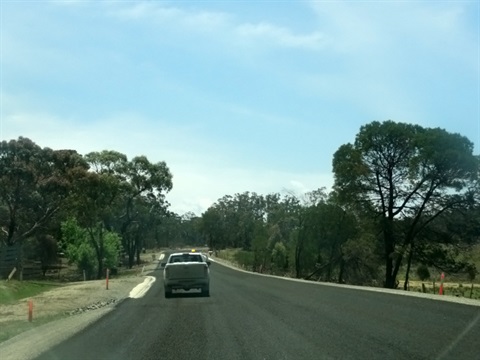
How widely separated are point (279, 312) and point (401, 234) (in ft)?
137

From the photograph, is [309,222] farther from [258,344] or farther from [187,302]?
[258,344]

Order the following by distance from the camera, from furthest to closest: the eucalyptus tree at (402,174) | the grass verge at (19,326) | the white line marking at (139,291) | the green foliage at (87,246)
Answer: the green foliage at (87,246), the eucalyptus tree at (402,174), the white line marking at (139,291), the grass verge at (19,326)

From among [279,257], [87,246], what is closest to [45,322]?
[87,246]

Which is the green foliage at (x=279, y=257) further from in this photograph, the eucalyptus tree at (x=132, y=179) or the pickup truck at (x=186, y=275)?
the pickup truck at (x=186, y=275)

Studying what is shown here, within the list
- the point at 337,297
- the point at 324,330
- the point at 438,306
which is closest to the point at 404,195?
the point at 337,297

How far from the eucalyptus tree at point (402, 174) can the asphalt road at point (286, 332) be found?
116ft

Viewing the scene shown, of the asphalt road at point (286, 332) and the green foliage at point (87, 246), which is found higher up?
the green foliage at point (87, 246)

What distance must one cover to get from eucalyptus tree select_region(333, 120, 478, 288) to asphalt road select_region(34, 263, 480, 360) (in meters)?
35.3

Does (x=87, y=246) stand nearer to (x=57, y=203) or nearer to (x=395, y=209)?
(x=57, y=203)

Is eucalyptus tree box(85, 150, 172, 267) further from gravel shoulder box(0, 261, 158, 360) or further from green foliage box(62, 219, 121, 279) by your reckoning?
gravel shoulder box(0, 261, 158, 360)

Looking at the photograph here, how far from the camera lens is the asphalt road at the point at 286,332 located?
13.0m

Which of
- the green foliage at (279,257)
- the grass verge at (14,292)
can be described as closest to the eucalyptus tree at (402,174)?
the green foliage at (279,257)

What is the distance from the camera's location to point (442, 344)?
1370cm

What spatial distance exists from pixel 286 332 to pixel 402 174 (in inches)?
1854
